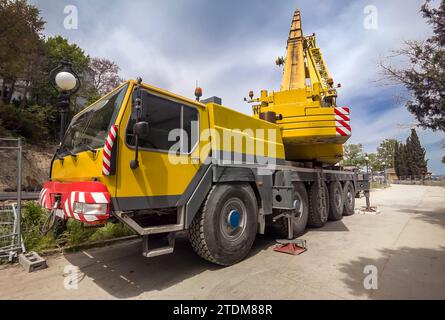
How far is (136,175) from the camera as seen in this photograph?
9.90 ft

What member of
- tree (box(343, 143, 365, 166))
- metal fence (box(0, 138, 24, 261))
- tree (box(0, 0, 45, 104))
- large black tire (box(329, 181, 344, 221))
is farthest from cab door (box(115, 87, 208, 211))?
tree (box(343, 143, 365, 166))

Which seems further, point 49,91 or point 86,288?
point 49,91

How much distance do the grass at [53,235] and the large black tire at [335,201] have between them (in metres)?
5.58

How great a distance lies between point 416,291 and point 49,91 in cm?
2716

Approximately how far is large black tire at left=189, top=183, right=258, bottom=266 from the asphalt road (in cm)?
26

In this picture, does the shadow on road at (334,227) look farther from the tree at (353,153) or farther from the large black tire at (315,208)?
the tree at (353,153)

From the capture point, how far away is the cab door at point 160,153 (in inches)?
116

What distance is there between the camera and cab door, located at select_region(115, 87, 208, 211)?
2955 millimetres

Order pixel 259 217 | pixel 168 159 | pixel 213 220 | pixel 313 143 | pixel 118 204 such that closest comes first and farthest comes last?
pixel 118 204 → pixel 168 159 → pixel 213 220 → pixel 259 217 → pixel 313 143

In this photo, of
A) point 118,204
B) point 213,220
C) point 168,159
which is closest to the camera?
point 118,204

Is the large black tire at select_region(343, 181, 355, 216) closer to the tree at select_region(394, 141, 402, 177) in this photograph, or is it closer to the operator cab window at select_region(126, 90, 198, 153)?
the operator cab window at select_region(126, 90, 198, 153)
